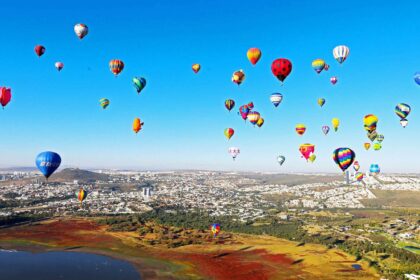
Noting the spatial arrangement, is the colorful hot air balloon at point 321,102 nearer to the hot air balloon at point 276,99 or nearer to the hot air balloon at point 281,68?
the hot air balloon at point 276,99

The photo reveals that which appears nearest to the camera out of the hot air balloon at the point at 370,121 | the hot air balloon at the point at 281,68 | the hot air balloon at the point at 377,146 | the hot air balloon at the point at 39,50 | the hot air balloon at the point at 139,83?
the hot air balloon at the point at 281,68

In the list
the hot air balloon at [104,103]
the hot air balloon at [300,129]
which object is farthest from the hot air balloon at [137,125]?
the hot air balloon at [300,129]

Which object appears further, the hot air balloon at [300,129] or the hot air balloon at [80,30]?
the hot air balloon at [300,129]

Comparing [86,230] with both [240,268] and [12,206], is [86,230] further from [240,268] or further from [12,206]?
[12,206]

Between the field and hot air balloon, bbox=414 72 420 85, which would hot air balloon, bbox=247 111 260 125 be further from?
hot air balloon, bbox=414 72 420 85

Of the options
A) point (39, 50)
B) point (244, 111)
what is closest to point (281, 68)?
point (244, 111)

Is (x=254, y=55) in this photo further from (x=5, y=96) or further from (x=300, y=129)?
(x=5, y=96)
